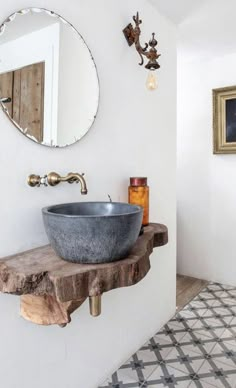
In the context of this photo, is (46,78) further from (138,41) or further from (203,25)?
(203,25)

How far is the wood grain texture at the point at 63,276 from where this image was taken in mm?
802

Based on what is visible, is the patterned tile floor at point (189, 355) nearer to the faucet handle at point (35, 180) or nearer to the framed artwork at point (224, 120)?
the faucet handle at point (35, 180)

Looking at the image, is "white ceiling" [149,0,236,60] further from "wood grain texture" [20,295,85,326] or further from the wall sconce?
"wood grain texture" [20,295,85,326]

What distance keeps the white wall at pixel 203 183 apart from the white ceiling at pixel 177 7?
2.70 feet

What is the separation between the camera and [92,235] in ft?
2.84

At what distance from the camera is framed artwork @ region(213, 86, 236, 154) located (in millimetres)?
2484

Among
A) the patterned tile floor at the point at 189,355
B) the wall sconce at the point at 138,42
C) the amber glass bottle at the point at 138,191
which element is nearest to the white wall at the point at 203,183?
the patterned tile floor at the point at 189,355

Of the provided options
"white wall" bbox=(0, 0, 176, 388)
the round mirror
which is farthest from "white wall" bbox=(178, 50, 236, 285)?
the round mirror

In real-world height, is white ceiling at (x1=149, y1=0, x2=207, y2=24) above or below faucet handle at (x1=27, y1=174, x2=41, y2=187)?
above

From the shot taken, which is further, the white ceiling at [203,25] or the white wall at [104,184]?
the white ceiling at [203,25]

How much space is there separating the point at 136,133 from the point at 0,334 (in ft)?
3.78

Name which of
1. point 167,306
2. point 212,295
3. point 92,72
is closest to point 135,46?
point 92,72

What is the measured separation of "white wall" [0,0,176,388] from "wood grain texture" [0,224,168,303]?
170 millimetres

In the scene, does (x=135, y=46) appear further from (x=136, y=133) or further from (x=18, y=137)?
(x=18, y=137)
